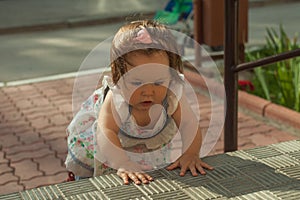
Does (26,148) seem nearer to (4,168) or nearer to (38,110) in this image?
(4,168)

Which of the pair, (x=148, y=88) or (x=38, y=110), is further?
(x=38, y=110)

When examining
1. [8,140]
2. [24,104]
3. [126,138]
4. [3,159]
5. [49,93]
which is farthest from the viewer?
[49,93]

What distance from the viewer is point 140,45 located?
2.11 meters

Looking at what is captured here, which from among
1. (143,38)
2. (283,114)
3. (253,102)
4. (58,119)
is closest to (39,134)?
(58,119)

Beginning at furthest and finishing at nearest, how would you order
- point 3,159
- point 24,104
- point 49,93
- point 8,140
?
point 49,93, point 24,104, point 8,140, point 3,159

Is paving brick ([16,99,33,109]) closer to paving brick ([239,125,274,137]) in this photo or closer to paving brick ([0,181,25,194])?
paving brick ([0,181,25,194])

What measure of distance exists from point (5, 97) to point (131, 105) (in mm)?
4044

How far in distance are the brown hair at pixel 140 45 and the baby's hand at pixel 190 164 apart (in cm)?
30

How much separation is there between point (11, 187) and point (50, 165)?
16.8 inches

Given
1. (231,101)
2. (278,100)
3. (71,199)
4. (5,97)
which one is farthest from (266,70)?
(71,199)

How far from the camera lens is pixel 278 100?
209 inches

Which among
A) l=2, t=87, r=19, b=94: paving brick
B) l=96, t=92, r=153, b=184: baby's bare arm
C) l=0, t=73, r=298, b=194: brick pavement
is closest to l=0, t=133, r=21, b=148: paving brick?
l=0, t=73, r=298, b=194: brick pavement

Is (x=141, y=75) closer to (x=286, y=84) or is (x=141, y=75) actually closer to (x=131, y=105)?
(x=131, y=105)

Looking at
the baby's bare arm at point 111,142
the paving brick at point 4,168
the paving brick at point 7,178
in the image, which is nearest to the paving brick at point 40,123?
the paving brick at point 4,168
